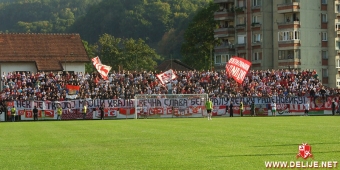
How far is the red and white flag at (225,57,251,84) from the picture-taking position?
72625mm

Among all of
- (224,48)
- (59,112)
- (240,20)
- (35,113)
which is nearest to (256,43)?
(240,20)

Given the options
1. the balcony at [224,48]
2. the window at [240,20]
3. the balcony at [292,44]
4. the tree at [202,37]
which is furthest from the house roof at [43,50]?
the balcony at [292,44]

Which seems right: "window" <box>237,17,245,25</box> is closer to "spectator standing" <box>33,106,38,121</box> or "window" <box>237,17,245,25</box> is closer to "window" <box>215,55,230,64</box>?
"window" <box>215,55,230,64</box>

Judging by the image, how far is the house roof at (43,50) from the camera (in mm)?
94625

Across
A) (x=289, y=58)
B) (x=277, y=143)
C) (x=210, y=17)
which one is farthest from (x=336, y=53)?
(x=277, y=143)

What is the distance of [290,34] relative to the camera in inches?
3824

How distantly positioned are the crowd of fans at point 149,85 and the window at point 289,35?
15.3 metres

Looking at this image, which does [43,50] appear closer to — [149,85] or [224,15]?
[224,15]

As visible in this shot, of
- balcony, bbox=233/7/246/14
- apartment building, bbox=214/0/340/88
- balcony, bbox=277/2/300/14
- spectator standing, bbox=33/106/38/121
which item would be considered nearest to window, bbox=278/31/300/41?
apartment building, bbox=214/0/340/88

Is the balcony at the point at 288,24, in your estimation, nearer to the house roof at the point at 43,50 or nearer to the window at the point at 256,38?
the window at the point at 256,38

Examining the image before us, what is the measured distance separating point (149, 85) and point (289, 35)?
26760mm

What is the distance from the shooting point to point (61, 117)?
2849 inches

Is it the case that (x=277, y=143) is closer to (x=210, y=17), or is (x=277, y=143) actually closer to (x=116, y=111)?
(x=116, y=111)

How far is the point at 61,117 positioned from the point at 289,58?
119 feet
